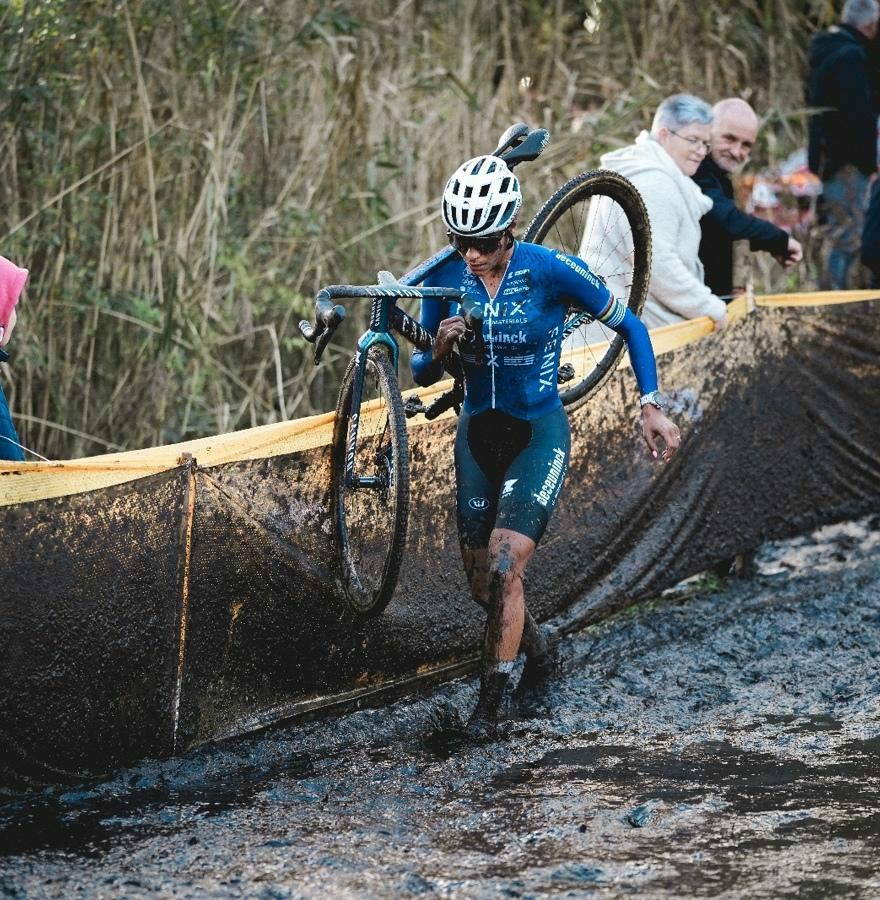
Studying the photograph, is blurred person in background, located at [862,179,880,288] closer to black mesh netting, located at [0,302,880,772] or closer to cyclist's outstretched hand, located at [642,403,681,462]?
black mesh netting, located at [0,302,880,772]

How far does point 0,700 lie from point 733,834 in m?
2.38

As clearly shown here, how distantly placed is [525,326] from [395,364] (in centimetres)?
53

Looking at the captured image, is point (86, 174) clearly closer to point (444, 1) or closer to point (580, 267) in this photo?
point (444, 1)

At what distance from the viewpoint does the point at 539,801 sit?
16.8ft

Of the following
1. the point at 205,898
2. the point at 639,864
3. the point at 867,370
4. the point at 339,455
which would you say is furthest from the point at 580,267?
the point at 867,370

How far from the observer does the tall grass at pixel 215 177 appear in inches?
364

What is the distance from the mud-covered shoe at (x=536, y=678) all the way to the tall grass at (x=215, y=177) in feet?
11.3

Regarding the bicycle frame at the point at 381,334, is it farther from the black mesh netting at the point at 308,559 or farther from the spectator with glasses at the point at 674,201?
the spectator with glasses at the point at 674,201

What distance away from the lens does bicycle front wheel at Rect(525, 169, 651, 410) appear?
679 centimetres

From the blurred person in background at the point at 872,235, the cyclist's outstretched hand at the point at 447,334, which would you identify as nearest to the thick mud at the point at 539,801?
the cyclist's outstretched hand at the point at 447,334

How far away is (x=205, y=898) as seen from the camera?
14.1ft

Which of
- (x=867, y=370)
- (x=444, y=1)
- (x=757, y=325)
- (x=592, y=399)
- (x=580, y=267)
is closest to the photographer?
(x=580, y=267)

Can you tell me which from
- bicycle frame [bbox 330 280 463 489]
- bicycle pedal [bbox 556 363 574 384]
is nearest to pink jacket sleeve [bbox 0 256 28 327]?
bicycle frame [bbox 330 280 463 489]


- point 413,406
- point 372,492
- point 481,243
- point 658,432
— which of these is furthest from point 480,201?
point 372,492
